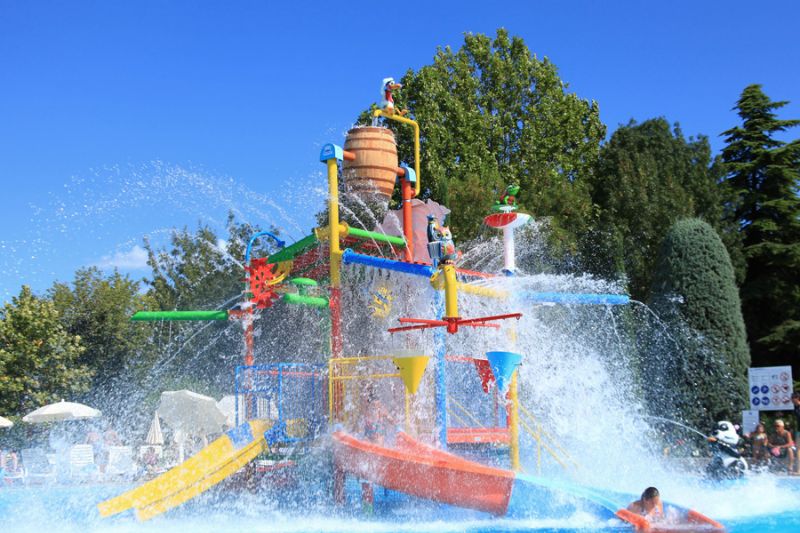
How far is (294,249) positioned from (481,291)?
3039 mm

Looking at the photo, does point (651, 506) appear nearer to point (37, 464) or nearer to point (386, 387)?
point (386, 387)

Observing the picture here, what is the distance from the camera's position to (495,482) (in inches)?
349

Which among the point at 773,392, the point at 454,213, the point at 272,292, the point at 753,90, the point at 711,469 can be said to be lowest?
the point at 711,469

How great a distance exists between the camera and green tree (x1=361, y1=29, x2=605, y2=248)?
2486 cm

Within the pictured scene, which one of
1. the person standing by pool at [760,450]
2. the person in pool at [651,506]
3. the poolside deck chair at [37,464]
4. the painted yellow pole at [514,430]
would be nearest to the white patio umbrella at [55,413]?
the poolside deck chair at [37,464]

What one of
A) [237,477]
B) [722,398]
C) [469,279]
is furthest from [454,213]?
[237,477]

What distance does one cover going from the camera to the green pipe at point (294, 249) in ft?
37.7

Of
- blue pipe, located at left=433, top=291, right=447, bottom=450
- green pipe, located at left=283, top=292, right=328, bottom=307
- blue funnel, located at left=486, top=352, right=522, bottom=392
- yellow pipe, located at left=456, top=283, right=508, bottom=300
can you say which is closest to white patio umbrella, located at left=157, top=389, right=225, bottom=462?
green pipe, located at left=283, top=292, right=328, bottom=307

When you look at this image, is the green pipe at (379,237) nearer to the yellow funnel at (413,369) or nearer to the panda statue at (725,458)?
the yellow funnel at (413,369)

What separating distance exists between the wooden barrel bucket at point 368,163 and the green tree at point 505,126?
1196 cm

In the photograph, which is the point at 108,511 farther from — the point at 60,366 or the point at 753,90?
the point at 753,90

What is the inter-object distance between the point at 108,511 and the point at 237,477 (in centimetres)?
189

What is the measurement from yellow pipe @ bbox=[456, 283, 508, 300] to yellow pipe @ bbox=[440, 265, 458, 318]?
982mm

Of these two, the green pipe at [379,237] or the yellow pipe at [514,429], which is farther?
the green pipe at [379,237]
